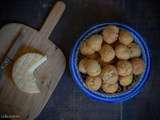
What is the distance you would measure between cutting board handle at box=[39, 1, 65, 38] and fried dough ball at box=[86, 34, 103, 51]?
126 mm

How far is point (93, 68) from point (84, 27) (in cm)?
16

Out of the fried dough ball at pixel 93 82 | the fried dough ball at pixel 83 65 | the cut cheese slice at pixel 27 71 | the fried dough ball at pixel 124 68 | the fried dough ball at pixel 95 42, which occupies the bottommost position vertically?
the cut cheese slice at pixel 27 71

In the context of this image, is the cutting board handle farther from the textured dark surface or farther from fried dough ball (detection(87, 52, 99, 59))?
fried dough ball (detection(87, 52, 99, 59))

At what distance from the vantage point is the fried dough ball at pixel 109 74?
770 millimetres

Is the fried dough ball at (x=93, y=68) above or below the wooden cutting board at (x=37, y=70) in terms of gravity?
above

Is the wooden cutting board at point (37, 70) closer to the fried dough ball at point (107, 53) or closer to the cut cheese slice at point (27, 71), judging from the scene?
the cut cheese slice at point (27, 71)

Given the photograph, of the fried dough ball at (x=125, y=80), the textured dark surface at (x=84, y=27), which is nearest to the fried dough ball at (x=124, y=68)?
the fried dough ball at (x=125, y=80)

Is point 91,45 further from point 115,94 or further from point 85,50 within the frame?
point 115,94

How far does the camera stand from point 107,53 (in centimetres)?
78

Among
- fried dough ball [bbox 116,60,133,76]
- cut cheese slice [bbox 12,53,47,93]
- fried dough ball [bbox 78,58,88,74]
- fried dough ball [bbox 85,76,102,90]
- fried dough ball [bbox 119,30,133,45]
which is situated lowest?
cut cheese slice [bbox 12,53,47,93]

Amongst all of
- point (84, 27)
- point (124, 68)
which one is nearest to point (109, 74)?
point (124, 68)

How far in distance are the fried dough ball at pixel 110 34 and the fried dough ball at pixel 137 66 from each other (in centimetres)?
7

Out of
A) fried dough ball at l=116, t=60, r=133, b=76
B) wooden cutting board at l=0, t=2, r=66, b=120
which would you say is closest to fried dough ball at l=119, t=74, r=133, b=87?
fried dough ball at l=116, t=60, r=133, b=76

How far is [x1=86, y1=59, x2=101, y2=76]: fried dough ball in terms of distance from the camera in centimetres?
77
